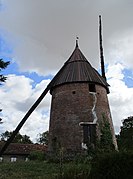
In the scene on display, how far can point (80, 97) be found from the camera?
80.9 feet

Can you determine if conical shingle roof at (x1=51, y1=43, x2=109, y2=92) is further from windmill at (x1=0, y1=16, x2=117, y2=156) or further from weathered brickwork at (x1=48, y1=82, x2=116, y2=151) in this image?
weathered brickwork at (x1=48, y1=82, x2=116, y2=151)

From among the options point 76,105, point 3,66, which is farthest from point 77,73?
point 3,66

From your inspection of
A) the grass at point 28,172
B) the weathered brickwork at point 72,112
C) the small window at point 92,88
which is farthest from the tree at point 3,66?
the small window at point 92,88

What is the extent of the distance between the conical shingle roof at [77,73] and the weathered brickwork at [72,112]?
1.48 feet

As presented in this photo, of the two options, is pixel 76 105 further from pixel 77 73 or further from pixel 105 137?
pixel 105 137

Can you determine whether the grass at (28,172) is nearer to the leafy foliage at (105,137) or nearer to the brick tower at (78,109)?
the brick tower at (78,109)

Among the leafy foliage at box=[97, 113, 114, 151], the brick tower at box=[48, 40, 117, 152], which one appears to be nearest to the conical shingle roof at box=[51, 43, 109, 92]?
the brick tower at box=[48, 40, 117, 152]

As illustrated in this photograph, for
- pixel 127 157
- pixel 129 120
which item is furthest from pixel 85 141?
pixel 129 120

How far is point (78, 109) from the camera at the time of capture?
2419cm

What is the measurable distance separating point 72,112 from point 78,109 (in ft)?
1.87

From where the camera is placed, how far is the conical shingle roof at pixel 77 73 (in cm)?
2540

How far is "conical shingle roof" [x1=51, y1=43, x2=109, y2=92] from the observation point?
2540cm

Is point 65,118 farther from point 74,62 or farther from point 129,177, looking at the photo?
point 129,177

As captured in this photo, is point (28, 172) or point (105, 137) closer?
point (28, 172)
